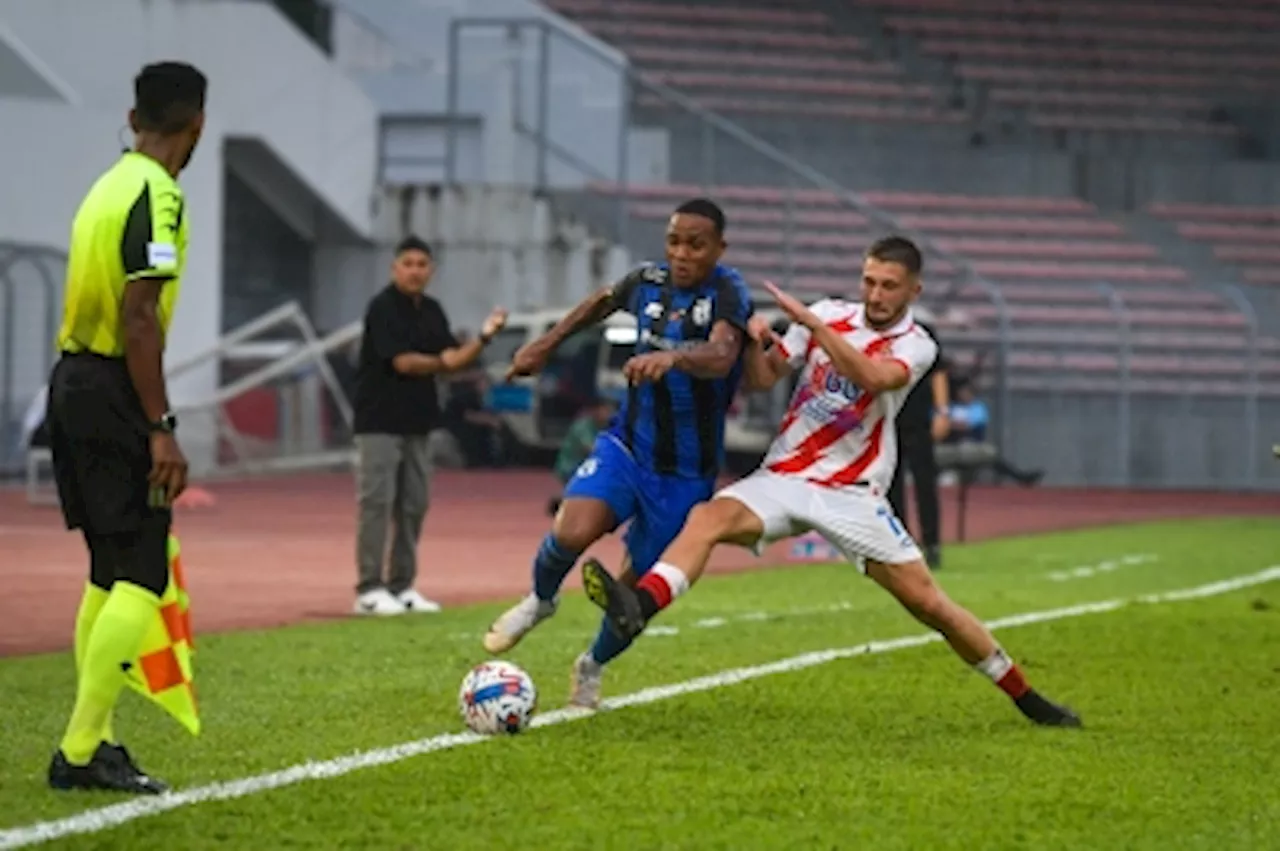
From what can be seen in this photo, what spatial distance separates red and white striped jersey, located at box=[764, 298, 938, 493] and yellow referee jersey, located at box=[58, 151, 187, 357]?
9.34ft

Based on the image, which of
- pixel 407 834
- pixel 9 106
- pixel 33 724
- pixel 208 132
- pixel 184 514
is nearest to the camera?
pixel 407 834

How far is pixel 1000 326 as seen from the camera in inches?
1449

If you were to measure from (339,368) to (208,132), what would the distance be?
10.8 feet

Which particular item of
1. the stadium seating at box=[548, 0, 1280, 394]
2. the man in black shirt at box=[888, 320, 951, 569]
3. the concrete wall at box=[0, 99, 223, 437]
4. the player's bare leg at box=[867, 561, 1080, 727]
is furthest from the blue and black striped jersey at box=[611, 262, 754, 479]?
the stadium seating at box=[548, 0, 1280, 394]

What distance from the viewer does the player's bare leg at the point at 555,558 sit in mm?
10664

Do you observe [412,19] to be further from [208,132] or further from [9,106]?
[9,106]

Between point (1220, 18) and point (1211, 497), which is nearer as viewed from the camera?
point (1211, 497)

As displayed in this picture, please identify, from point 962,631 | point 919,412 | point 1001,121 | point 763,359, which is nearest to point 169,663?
point 763,359

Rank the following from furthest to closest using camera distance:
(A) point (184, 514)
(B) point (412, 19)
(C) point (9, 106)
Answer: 1. (B) point (412, 19)
2. (C) point (9, 106)
3. (A) point (184, 514)

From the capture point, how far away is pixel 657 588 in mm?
10094

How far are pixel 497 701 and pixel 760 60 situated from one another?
109ft

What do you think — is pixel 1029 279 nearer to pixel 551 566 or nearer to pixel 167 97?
pixel 551 566

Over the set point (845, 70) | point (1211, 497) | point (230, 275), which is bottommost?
point (1211, 497)

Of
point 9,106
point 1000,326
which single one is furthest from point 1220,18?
point 9,106
